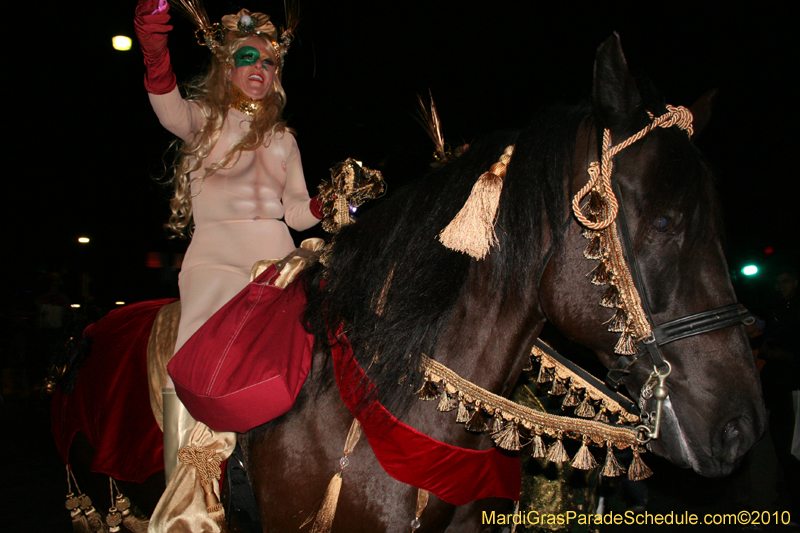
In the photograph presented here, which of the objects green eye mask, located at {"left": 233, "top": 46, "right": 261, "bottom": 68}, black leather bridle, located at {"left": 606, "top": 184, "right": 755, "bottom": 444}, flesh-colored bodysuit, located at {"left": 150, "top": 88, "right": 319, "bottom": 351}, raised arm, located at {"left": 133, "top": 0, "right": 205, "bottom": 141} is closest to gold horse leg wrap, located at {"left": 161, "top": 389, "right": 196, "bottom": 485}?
flesh-colored bodysuit, located at {"left": 150, "top": 88, "right": 319, "bottom": 351}

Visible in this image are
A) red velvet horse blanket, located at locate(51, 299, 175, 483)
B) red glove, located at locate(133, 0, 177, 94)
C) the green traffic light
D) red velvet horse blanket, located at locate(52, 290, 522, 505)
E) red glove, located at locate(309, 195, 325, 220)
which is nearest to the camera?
red velvet horse blanket, located at locate(52, 290, 522, 505)

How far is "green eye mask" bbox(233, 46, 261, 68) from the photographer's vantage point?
2.17 meters

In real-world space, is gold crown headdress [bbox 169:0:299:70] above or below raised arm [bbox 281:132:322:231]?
above

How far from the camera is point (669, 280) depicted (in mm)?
1312

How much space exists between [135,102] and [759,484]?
9282 mm

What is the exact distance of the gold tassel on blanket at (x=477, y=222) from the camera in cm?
143

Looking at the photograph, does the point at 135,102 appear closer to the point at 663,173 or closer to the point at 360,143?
the point at 360,143

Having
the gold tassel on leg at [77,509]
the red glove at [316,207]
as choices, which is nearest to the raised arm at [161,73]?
the red glove at [316,207]

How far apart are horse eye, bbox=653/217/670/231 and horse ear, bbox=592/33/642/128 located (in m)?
0.29

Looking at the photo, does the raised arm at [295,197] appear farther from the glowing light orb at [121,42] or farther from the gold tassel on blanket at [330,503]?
the glowing light orb at [121,42]

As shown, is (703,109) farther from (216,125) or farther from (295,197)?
(216,125)

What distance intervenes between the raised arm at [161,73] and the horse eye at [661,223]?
1.72 meters

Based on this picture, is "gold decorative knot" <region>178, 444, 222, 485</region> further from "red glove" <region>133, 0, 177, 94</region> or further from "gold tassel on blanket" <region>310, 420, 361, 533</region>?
"red glove" <region>133, 0, 177, 94</region>

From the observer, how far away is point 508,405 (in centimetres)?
153
